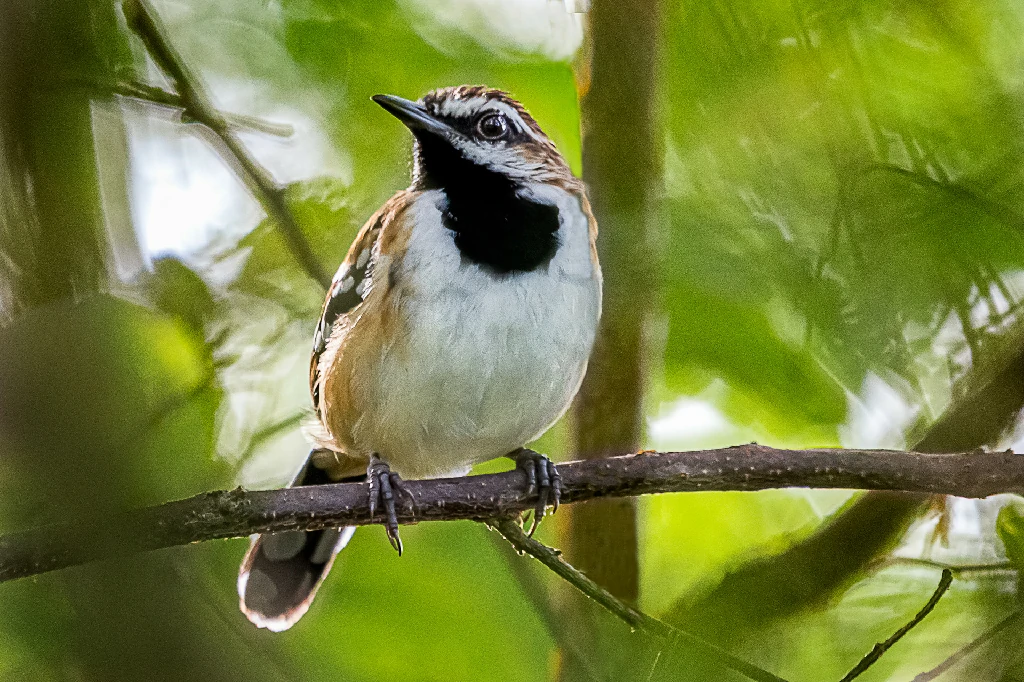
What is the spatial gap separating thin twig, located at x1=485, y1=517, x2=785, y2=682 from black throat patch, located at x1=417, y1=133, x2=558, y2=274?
3.18ft

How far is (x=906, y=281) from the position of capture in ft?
11.0

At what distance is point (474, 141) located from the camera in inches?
169

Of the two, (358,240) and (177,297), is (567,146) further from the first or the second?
(177,297)

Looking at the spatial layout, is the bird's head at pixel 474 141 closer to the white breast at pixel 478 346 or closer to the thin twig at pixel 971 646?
the white breast at pixel 478 346

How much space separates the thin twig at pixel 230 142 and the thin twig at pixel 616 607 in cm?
146

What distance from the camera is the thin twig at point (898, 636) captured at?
3.14 m

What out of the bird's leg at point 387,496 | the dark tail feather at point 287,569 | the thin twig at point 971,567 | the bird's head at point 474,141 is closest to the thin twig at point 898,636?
the thin twig at point 971,567

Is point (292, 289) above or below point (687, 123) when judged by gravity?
below

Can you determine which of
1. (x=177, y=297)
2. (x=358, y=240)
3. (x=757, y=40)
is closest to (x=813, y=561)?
(x=757, y=40)

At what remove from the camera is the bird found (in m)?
3.88

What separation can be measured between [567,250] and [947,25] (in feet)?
4.82

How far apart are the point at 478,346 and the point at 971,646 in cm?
181

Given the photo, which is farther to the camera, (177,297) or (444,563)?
(444,563)

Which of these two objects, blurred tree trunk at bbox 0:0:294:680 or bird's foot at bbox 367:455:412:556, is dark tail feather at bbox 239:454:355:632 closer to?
bird's foot at bbox 367:455:412:556
